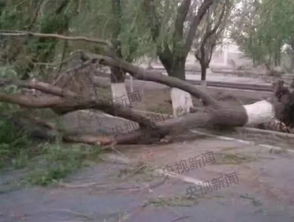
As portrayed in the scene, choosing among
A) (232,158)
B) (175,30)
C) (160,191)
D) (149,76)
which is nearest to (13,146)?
(149,76)

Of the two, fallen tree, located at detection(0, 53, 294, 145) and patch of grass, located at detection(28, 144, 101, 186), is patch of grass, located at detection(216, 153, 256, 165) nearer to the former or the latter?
fallen tree, located at detection(0, 53, 294, 145)

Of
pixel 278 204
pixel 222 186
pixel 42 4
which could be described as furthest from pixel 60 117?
pixel 278 204

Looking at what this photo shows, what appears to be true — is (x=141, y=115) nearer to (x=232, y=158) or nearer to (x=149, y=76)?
(x=149, y=76)

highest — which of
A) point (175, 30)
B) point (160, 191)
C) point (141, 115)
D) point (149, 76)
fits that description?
point (175, 30)

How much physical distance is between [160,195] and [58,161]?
83.2 inches

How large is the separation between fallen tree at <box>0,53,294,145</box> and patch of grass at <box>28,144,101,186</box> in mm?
450

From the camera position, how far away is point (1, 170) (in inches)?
294

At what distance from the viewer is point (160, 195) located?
5.97 m

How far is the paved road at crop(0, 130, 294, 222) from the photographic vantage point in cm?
534

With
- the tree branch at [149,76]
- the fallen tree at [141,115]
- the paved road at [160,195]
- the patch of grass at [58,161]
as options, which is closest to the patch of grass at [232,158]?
the paved road at [160,195]

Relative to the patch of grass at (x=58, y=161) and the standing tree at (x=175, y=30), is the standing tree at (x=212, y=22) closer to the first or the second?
the standing tree at (x=175, y=30)

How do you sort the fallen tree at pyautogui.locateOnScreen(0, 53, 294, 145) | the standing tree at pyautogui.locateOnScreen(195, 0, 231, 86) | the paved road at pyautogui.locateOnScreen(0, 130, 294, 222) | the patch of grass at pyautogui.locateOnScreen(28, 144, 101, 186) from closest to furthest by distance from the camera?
1. the paved road at pyautogui.locateOnScreen(0, 130, 294, 222)
2. the patch of grass at pyautogui.locateOnScreen(28, 144, 101, 186)
3. the fallen tree at pyautogui.locateOnScreen(0, 53, 294, 145)
4. the standing tree at pyautogui.locateOnScreen(195, 0, 231, 86)

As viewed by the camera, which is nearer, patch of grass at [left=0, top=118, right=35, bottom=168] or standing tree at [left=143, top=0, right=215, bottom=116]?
patch of grass at [left=0, top=118, right=35, bottom=168]

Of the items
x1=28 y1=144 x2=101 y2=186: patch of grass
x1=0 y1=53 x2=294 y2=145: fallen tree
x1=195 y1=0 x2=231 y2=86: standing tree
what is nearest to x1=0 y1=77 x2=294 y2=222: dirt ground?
x1=28 y1=144 x2=101 y2=186: patch of grass
